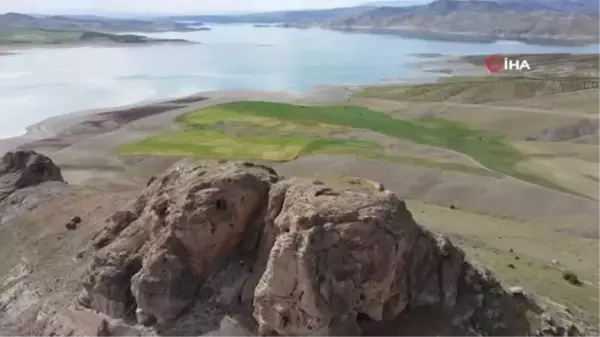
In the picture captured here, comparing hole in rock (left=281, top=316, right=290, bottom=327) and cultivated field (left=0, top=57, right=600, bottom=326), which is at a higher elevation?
hole in rock (left=281, top=316, right=290, bottom=327)

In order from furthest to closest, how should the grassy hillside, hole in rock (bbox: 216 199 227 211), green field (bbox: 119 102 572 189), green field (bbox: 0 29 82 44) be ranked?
1. the grassy hillside
2. green field (bbox: 0 29 82 44)
3. green field (bbox: 119 102 572 189)
4. hole in rock (bbox: 216 199 227 211)

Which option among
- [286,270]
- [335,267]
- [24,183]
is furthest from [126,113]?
[335,267]

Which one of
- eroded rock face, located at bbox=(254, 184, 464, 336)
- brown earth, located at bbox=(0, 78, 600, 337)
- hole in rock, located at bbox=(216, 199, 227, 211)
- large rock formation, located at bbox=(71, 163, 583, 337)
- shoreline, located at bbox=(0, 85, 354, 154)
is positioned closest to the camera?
eroded rock face, located at bbox=(254, 184, 464, 336)

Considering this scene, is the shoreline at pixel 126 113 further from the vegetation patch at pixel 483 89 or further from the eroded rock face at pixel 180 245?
the eroded rock face at pixel 180 245

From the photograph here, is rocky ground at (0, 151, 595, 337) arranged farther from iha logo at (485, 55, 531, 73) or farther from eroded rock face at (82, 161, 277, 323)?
iha logo at (485, 55, 531, 73)

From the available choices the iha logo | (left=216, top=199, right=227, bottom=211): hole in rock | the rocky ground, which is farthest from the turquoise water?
(left=216, top=199, right=227, bottom=211): hole in rock

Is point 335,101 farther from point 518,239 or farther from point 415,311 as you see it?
point 415,311

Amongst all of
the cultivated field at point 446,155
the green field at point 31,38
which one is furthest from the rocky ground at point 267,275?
the green field at point 31,38
